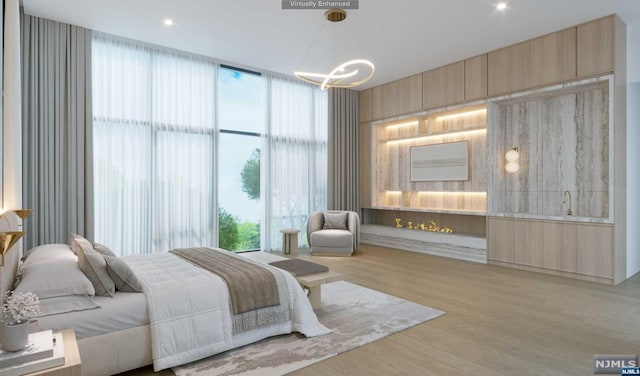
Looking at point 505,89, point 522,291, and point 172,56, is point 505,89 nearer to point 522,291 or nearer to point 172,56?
point 522,291

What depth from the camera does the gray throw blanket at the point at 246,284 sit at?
2.61m

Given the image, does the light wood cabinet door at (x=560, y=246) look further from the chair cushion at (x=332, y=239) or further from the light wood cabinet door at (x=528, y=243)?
the chair cushion at (x=332, y=239)

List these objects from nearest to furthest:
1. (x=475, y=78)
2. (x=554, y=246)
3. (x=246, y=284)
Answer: (x=246, y=284), (x=554, y=246), (x=475, y=78)

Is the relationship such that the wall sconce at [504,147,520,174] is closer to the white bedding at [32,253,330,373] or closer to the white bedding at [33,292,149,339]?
the white bedding at [32,253,330,373]

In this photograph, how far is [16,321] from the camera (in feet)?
5.25

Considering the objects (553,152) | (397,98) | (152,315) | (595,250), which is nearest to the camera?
(152,315)

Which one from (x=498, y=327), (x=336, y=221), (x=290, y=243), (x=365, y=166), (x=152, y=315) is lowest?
(x=498, y=327)

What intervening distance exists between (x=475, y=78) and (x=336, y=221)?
3.22 meters

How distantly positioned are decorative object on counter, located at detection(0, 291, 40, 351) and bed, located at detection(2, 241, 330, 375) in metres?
0.42

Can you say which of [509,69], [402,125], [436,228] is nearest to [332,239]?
[436,228]

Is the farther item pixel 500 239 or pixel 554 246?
pixel 500 239

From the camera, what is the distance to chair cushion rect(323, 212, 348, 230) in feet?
21.0

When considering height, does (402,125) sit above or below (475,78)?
below

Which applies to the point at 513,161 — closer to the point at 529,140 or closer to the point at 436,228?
the point at 529,140
